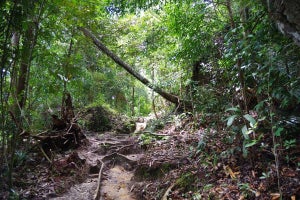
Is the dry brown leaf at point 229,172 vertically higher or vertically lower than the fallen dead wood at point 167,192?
higher

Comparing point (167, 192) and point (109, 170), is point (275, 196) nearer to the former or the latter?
point (167, 192)

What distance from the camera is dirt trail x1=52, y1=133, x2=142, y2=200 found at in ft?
15.5

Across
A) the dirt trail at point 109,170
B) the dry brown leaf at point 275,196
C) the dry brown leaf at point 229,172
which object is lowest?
the dirt trail at point 109,170

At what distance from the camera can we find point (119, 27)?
962cm

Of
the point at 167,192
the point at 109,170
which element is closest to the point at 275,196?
the point at 167,192

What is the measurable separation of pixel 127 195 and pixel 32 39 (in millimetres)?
3325

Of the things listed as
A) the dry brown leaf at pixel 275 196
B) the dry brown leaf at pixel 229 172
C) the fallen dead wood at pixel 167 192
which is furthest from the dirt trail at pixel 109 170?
the dry brown leaf at pixel 275 196

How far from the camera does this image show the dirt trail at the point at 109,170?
4715 millimetres

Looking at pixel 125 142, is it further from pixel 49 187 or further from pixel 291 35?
pixel 291 35

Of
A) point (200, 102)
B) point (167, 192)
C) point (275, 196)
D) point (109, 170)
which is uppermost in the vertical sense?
point (200, 102)

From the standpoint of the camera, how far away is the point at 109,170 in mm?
6301

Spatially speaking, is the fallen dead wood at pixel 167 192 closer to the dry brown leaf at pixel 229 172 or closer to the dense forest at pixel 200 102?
the dense forest at pixel 200 102

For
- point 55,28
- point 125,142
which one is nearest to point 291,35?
point 55,28

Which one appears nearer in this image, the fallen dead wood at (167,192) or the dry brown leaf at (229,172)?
the dry brown leaf at (229,172)
